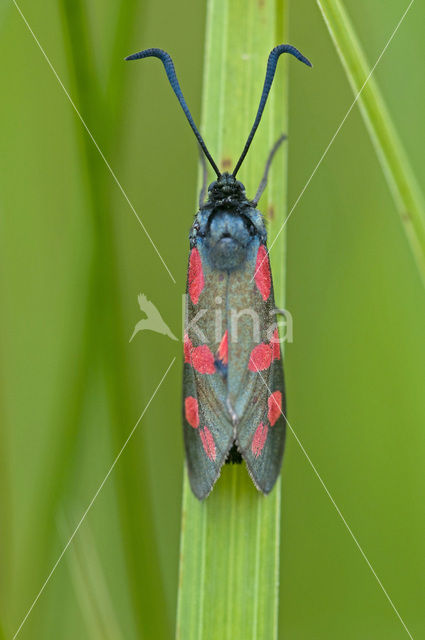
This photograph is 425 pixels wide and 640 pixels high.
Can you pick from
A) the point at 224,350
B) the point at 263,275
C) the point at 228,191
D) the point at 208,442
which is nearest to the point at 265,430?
the point at 208,442

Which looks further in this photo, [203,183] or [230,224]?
[203,183]

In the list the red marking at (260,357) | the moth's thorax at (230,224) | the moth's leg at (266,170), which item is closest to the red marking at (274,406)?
the red marking at (260,357)

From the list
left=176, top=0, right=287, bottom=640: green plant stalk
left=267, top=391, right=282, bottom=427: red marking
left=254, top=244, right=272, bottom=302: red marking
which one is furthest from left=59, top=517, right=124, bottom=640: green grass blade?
left=254, top=244, right=272, bottom=302: red marking

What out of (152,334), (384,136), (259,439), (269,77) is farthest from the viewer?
(152,334)

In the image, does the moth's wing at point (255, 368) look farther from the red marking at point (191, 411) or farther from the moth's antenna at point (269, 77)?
the moth's antenna at point (269, 77)

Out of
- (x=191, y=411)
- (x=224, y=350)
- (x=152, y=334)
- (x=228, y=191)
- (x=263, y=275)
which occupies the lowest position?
(x=191, y=411)

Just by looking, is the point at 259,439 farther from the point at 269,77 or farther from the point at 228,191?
the point at 269,77

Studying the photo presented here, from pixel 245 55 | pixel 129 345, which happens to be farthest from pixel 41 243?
pixel 245 55

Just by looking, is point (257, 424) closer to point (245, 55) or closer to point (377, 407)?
point (377, 407)
